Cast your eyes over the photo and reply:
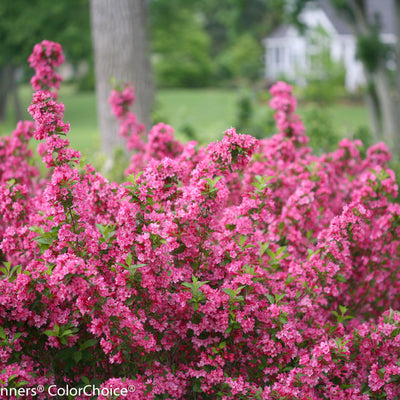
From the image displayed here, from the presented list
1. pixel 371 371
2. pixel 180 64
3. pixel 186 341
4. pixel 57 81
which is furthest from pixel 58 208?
pixel 180 64

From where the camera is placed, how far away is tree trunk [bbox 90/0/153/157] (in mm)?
7965

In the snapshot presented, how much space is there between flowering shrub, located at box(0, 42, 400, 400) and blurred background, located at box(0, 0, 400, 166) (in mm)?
759

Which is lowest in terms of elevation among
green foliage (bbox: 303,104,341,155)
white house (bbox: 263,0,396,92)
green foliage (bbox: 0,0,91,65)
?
green foliage (bbox: 303,104,341,155)

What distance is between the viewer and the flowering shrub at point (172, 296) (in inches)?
108

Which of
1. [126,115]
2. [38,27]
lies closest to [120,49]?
[126,115]

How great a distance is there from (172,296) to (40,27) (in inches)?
930

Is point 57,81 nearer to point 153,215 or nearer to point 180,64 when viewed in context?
point 153,215

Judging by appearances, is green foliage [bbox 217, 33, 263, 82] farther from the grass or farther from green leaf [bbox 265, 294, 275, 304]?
green leaf [bbox 265, 294, 275, 304]

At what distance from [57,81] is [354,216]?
2514 mm

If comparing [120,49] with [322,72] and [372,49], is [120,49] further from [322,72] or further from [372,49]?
[322,72]

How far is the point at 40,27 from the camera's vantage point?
2444 centimetres

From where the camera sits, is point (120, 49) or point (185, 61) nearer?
point (120, 49)

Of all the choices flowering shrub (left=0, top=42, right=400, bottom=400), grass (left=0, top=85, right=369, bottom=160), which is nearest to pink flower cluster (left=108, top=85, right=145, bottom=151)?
flowering shrub (left=0, top=42, right=400, bottom=400)

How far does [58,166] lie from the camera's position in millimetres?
2939
